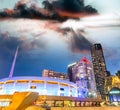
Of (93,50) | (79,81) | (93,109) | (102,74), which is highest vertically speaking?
A: (93,50)

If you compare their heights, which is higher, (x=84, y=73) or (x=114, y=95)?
(x=84, y=73)

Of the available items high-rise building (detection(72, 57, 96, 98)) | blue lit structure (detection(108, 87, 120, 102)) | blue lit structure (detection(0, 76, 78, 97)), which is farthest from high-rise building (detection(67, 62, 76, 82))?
blue lit structure (detection(0, 76, 78, 97))

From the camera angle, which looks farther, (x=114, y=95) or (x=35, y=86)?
(x=114, y=95)

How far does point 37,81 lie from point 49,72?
95103mm

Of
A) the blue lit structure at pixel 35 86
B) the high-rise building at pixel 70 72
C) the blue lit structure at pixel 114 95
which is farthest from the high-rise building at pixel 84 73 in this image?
the blue lit structure at pixel 35 86

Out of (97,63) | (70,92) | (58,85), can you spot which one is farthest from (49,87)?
(97,63)

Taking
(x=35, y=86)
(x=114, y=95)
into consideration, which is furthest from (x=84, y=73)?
(x=35, y=86)

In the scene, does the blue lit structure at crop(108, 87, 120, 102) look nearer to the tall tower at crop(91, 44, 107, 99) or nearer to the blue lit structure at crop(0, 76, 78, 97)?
the blue lit structure at crop(0, 76, 78, 97)

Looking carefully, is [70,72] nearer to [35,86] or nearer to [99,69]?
[99,69]

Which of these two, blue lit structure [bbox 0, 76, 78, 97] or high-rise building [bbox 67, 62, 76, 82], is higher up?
high-rise building [bbox 67, 62, 76, 82]

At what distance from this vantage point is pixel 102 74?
516ft

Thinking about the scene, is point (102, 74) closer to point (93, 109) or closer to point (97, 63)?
point (97, 63)

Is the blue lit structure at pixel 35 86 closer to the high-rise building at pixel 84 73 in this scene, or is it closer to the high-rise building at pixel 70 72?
the high-rise building at pixel 84 73

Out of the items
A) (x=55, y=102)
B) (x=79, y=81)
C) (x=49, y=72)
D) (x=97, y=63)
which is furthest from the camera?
(x=97, y=63)
